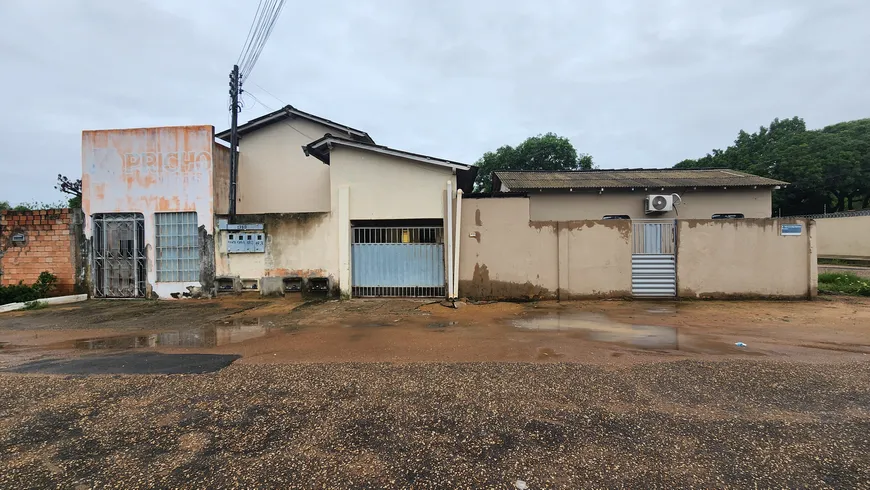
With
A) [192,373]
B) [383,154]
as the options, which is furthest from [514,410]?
[383,154]

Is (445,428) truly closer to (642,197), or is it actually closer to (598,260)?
(598,260)

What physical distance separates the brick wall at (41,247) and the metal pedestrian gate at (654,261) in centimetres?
1510

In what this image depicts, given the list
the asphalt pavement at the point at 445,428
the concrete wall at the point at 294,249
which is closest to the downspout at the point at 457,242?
the concrete wall at the point at 294,249

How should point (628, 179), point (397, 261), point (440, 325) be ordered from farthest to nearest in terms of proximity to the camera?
point (628, 179)
point (397, 261)
point (440, 325)

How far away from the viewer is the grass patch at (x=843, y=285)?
10.2 meters

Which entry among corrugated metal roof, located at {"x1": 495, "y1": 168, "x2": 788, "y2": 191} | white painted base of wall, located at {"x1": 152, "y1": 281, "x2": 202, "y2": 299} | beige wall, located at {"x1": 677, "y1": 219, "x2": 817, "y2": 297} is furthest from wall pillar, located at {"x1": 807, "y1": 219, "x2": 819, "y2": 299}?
white painted base of wall, located at {"x1": 152, "y1": 281, "x2": 202, "y2": 299}

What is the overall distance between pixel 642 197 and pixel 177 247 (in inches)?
599

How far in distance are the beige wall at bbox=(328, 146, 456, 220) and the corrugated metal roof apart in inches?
182

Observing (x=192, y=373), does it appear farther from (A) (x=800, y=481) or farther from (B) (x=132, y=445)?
(A) (x=800, y=481)

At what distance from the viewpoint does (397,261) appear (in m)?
10.2

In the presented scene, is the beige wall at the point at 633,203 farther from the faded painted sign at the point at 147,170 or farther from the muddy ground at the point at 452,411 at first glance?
the faded painted sign at the point at 147,170

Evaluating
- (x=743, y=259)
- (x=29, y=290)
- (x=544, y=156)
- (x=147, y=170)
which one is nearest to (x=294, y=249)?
(x=147, y=170)

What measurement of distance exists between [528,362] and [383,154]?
6.93 metres

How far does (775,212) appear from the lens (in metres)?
30.8
